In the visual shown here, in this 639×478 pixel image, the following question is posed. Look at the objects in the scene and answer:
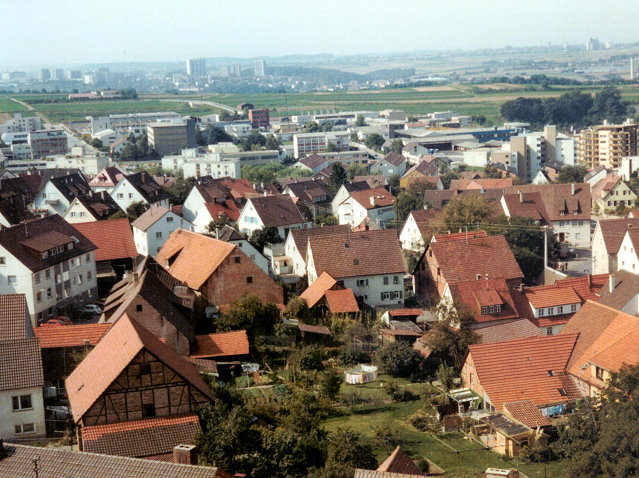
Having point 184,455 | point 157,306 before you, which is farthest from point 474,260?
point 184,455

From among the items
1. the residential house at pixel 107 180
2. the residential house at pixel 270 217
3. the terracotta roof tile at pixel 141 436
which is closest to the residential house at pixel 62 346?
the terracotta roof tile at pixel 141 436

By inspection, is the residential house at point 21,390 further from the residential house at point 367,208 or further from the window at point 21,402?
the residential house at point 367,208

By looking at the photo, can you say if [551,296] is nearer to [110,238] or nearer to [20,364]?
[110,238]

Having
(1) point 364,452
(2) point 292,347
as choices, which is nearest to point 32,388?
(1) point 364,452

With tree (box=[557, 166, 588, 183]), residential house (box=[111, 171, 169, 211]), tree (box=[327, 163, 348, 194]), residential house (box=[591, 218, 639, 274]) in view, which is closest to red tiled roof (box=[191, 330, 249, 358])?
residential house (box=[591, 218, 639, 274])

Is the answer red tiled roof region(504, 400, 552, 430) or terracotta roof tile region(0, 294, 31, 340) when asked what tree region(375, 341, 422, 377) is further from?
terracotta roof tile region(0, 294, 31, 340)

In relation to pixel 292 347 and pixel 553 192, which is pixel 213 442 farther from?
pixel 553 192
